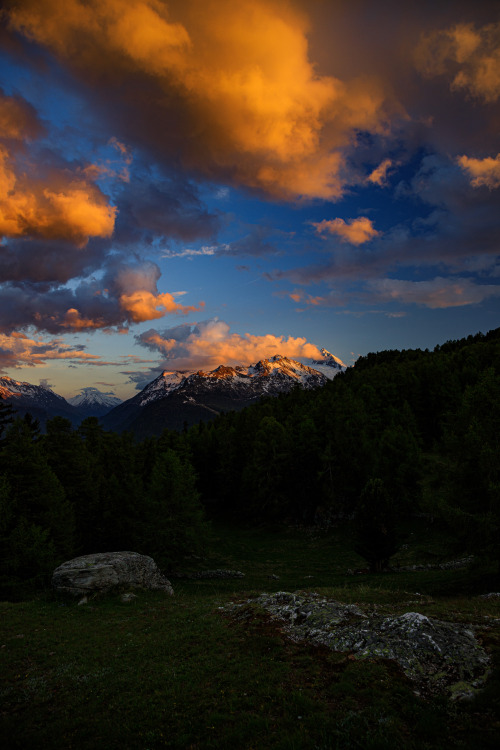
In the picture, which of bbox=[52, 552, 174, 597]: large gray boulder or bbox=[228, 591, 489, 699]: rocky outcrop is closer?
bbox=[228, 591, 489, 699]: rocky outcrop

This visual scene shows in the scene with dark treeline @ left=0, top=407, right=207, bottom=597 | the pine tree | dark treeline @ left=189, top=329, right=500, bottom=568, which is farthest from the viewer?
the pine tree

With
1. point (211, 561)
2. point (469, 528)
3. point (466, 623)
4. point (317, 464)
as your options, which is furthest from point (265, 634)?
point (317, 464)

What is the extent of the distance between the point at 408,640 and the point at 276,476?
54.8 metres

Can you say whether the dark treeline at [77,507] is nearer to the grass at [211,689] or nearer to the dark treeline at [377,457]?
the grass at [211,689]

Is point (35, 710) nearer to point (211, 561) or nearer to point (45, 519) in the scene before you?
point (45, 519)

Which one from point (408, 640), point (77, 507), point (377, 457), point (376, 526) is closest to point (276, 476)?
point (377, 457)

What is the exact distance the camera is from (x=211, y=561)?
137 ft

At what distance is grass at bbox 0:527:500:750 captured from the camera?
747 centimetres

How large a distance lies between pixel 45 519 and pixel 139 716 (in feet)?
88.2

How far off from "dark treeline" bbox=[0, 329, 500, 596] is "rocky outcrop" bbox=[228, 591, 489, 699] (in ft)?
33.9

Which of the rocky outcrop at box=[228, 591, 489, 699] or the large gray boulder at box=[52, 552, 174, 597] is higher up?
the rocky outcrop at box=[228, 591, 489, 699]

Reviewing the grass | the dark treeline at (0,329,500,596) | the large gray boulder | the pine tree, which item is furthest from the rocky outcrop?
the pine tree

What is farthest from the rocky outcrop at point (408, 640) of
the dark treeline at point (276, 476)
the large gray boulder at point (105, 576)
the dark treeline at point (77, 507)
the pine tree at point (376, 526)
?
the dark treeline at point (77, 507)

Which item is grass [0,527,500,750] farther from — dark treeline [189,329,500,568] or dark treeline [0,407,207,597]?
dark treeline [0,407,207,597]
